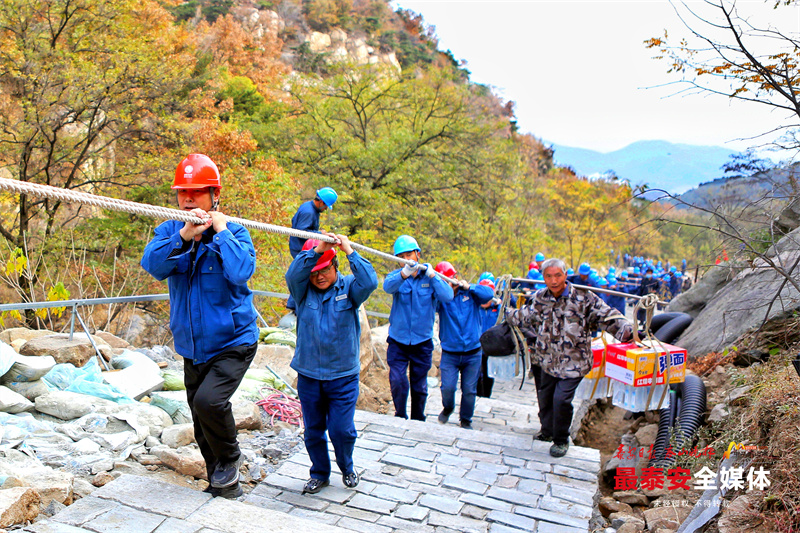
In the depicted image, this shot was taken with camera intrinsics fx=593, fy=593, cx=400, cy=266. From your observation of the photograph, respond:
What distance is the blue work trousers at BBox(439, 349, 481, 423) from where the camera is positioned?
275 inches

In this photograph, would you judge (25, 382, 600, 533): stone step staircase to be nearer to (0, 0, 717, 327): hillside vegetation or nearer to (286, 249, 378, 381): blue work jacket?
(286, 249, 378, 381): blue work jacket

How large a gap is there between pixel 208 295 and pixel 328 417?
141 cm

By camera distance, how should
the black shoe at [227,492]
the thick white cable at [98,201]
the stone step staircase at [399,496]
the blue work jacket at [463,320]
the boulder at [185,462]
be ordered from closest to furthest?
1. the thick white cable at [98,201]
2. the stone step staircase at [399,496]
3. the black shoe at [227,492]
4. the boulder at [185,462]
5. the blue work jacket at [463,320]

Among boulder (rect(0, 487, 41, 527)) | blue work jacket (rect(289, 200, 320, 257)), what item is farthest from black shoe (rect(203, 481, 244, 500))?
blue work jacket (rect(289, 200, 320, 257))

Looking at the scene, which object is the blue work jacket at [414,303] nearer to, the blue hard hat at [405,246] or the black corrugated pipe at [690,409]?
the blue hard hat at [405,246]

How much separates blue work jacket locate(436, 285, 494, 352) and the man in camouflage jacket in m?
1.18

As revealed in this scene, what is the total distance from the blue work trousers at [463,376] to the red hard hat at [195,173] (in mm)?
4213

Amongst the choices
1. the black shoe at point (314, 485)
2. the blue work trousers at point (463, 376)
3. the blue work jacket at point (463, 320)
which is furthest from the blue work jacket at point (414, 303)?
the black shoe at point (314, 485)

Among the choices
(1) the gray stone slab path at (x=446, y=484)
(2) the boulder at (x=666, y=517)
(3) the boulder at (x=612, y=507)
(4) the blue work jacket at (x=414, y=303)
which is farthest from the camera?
(4) the blue work jacket at (x=414, y=303)

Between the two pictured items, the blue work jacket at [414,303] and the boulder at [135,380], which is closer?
the boulder at [135,380]

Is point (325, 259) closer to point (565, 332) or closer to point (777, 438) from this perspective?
point (565, 332)

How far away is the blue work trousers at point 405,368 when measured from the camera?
6.71 metres

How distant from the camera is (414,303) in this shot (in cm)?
667

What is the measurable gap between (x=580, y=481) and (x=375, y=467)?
5.62ft
